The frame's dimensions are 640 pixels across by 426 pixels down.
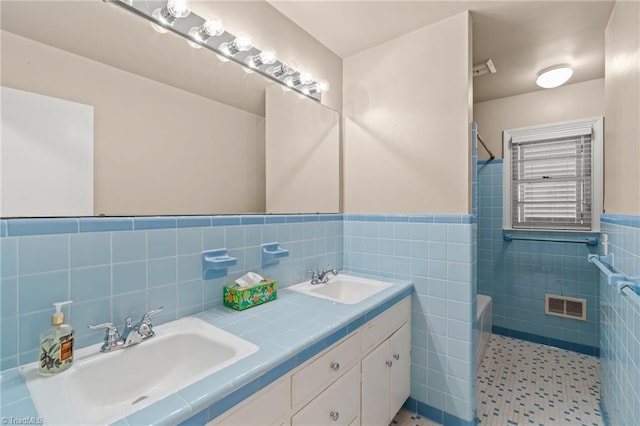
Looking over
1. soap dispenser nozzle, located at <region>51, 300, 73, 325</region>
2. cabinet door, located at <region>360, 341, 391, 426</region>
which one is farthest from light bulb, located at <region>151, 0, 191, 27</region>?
cabinet door, located at <region>360, 341, 391, 426</region>

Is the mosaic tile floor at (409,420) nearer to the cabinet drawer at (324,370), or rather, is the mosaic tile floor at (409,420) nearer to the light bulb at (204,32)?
the cabinet drawer at (324,370)

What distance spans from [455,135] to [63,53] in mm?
1796

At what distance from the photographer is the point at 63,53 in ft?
3.09

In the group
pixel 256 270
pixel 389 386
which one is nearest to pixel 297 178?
pixel 256 270

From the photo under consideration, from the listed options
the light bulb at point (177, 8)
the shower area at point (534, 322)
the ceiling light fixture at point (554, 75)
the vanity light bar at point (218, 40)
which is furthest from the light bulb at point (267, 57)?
the shower area at point (534, 322)

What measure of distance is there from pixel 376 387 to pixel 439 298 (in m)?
0.64

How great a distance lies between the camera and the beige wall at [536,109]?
98.7 inches

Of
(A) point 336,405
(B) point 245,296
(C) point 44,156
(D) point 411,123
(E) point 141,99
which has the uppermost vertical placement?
(D) point 411,123

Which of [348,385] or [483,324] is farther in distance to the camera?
[483,324]

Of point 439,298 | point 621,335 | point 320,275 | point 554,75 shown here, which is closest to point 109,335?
point 320,275

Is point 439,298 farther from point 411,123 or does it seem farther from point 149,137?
point 149,137

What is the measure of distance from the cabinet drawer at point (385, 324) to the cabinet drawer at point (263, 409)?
1.70 feet

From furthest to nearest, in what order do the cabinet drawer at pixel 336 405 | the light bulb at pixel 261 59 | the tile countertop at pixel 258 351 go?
1. the light bulb at pixel 261 59
2. the cabinet drawer at pixel 336 405
3. the tile countertop at pixel 258 351

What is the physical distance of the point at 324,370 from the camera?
109 cm
